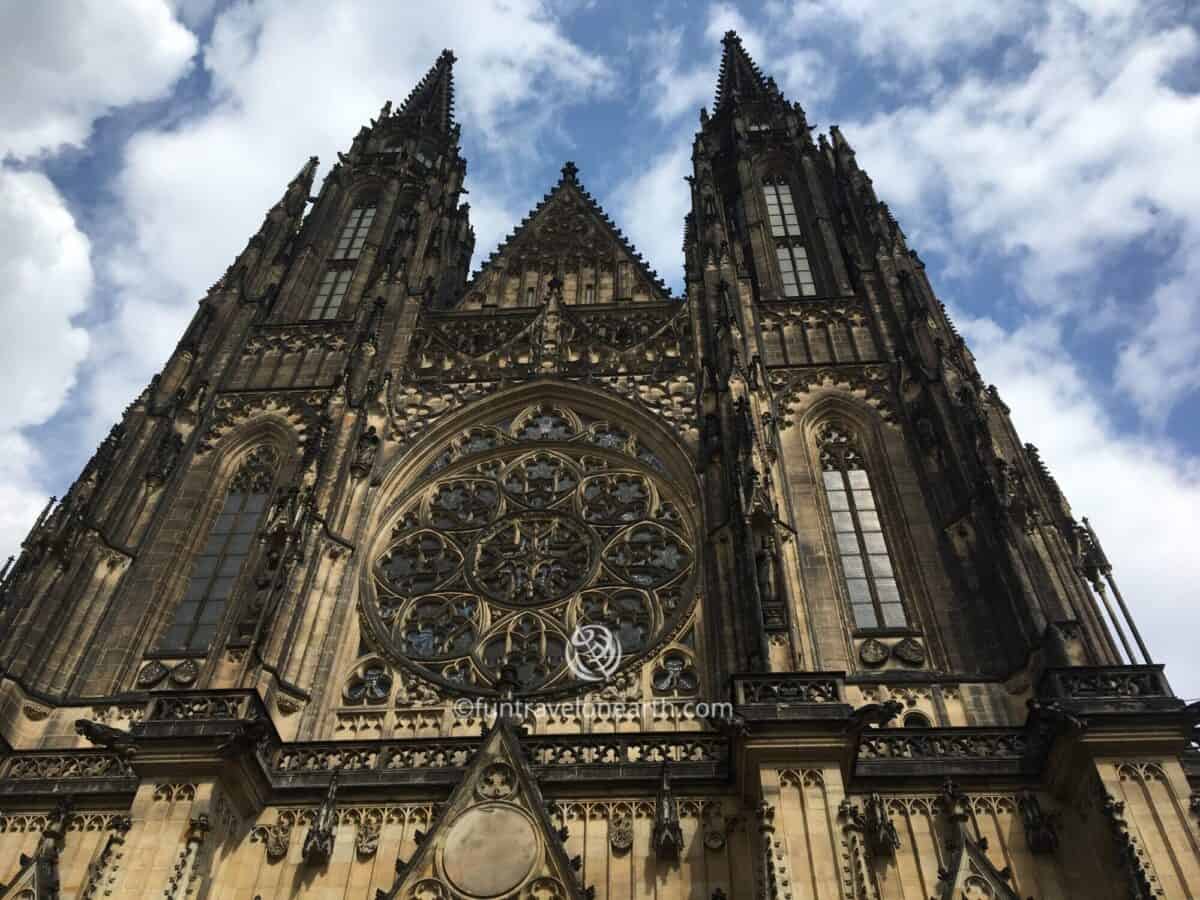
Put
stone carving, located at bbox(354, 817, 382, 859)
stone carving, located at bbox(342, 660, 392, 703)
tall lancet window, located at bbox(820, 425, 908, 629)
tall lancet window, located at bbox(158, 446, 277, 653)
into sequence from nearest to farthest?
stone carving, located at bbox(354, 817, 382, 859)
stone carving, located at bbox(342, 660, 392, 703)
tall lancet window, located at bbox(820, 425, 908, 629)
tall lancet window, located at bbox(158, 446, 277, 653)

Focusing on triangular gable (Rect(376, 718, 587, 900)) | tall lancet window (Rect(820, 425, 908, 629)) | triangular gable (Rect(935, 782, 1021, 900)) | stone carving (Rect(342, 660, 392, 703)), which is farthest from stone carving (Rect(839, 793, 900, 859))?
stone carving (Rect(342, 660, 392, 703))

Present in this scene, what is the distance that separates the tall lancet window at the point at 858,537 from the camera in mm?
14789

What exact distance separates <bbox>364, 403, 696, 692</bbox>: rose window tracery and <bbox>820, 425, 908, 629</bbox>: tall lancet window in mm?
2375

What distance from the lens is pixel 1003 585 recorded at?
45.3ft

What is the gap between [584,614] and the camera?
14.8 metres

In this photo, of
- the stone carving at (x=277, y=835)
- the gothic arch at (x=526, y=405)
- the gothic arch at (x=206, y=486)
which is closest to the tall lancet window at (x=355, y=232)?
the gothic arch at (x=206, y=486)

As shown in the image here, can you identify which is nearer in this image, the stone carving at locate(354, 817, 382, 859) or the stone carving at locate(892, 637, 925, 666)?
the stone carving at locate(354, 817, 382, 859)

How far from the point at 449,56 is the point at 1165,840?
3280cm

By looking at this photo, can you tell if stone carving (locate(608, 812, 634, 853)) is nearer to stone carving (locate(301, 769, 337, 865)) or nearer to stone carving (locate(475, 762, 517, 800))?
stone carving (locate(475, 762, 517, 800))

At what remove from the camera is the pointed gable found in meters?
21.9

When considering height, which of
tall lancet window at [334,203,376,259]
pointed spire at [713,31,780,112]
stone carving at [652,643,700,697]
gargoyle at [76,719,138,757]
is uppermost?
pointed spire at [713,31,780,112]

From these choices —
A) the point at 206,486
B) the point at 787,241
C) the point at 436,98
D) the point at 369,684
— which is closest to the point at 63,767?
the point at 369,684

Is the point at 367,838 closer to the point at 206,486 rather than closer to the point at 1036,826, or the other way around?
the point at 1036,826

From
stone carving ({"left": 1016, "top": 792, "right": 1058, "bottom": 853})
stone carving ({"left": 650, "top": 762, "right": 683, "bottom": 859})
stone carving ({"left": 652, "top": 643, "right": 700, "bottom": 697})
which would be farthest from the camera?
stone carving ({"left": 652, "top": 643, "right": 700, "bottom": 697})
